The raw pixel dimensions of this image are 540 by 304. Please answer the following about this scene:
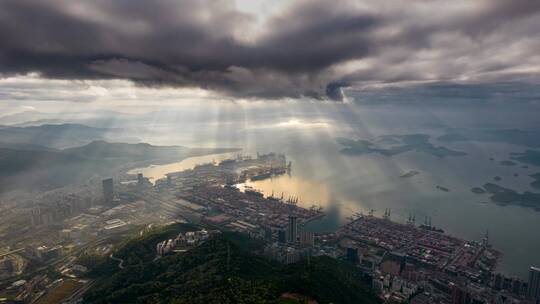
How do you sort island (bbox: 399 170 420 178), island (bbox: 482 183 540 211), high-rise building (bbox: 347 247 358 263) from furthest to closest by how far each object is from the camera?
island (bbox: 399 170 420 178)
island (bbox: 482 183 540 211)
high-rise building (bbox: 347 247 358 263)

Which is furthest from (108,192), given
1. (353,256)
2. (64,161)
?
(353,256)

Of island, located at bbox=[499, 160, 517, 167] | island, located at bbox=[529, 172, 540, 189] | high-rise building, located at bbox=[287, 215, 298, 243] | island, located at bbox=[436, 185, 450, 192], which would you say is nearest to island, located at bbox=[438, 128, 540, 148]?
island, located at bbox=[499, 160, 517, 167]

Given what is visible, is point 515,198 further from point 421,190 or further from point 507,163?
point 507,163

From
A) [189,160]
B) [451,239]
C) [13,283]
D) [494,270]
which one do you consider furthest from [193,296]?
[189,160]

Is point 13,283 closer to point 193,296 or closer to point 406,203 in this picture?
point 193,296

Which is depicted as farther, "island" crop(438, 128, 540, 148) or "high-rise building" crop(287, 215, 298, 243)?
"island" crop(438, 128, 540, 148)

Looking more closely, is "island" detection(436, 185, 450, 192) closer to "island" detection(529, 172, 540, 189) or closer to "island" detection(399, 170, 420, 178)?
"island" detection(399, 170, 420, 178)

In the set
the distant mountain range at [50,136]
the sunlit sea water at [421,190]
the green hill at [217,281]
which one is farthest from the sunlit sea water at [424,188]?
the distant mountain range at [50,136]

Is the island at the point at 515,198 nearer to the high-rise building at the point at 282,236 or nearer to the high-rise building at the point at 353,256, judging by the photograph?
the high-rise building at the point at 353,256
